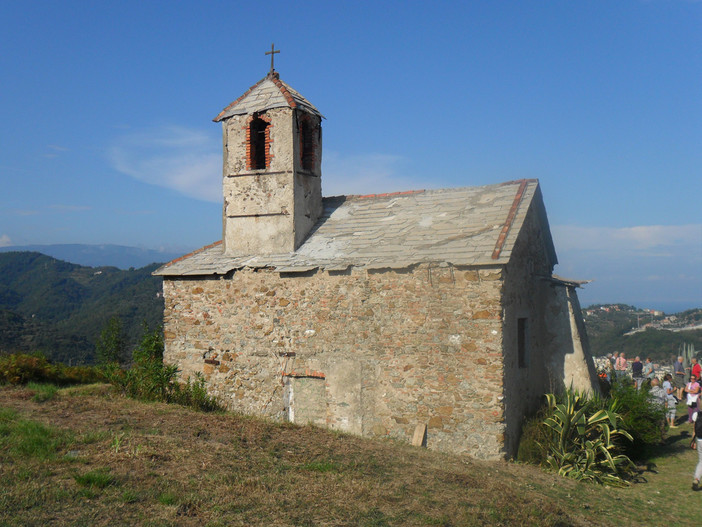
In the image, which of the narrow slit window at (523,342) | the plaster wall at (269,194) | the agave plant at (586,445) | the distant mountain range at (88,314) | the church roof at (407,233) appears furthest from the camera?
the distant mountain range at (88,314)

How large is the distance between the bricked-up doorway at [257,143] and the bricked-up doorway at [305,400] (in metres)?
5.48

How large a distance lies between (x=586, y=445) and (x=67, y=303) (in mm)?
78644

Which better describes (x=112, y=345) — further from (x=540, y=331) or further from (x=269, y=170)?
(x=540, y=331)

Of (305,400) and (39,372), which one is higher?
(39,372)

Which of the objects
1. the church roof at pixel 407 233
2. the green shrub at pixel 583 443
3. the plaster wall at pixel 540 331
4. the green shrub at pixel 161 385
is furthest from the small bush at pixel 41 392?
the green shrub at pixel 583 443

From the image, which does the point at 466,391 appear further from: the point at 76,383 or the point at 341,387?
the point at 76,383

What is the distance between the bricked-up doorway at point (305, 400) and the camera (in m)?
11.1

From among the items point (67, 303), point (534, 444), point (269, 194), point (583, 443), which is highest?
point (269, 194)

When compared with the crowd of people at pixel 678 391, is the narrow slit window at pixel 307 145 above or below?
above

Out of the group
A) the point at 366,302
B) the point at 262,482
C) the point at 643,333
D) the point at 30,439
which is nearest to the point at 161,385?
the point at 30,439

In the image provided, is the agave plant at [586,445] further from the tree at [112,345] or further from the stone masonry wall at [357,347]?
the tree at [112,345]

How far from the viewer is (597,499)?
8047mm

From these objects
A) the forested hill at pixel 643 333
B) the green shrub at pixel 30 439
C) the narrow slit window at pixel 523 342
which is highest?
the narrow slit window at pixel 523 342

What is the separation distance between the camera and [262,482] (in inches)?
256
